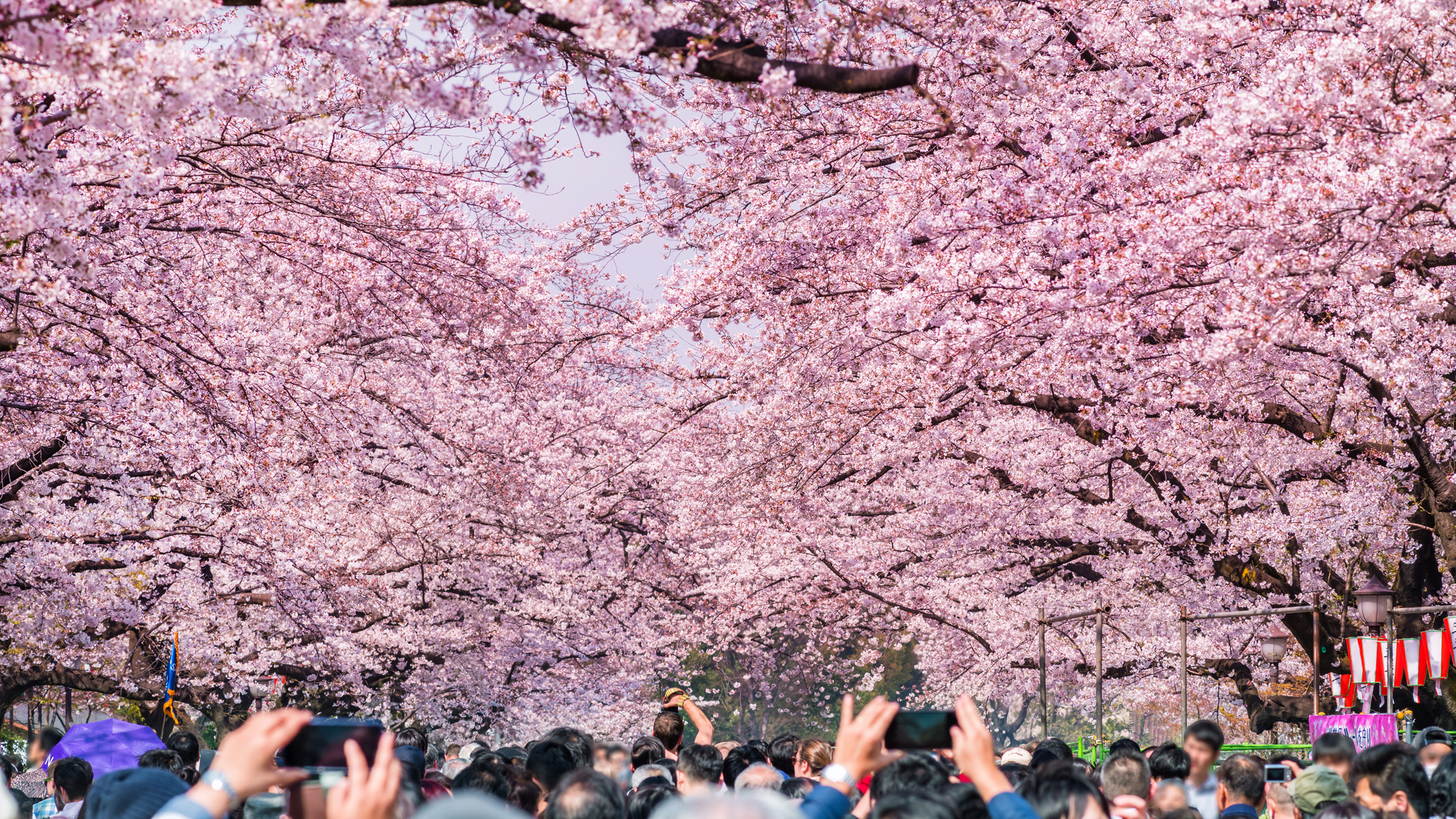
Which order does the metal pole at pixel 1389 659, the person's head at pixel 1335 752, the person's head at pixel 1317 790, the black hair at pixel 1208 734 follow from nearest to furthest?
the person's head at pixel 1317 790, the black hair at pixel 1208 734, the person's head at pixel 1335 752, the metal pole at pixel 1389 659

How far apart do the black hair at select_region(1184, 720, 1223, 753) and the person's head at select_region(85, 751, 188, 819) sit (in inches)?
190

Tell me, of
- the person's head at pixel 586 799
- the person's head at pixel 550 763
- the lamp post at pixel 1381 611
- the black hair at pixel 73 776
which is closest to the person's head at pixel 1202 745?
the person's head at pixel 550 763

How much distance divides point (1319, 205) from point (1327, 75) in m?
0.95

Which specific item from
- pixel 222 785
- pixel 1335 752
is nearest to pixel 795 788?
pixel 222 785

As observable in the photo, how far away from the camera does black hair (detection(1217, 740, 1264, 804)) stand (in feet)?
22.8

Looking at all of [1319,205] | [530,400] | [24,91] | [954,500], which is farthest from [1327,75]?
[530,400]

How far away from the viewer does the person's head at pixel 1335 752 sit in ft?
23.9

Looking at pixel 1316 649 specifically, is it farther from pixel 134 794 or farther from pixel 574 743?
pixel 134 794

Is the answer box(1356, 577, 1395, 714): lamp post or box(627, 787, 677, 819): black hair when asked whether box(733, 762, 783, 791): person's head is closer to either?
box(627, 787, 677, 819): black hair

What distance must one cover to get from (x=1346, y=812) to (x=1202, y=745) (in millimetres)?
2148

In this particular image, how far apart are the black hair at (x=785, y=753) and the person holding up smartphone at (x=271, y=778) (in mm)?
5193

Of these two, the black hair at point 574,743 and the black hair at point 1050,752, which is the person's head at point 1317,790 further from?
the black hair at point 574,743

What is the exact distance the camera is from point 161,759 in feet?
25.6

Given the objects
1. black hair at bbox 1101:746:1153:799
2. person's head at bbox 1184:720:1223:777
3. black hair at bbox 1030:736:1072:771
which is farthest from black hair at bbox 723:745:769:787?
person's head at bbox 1184:720:1223:777
